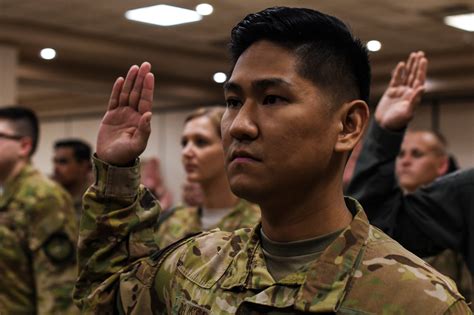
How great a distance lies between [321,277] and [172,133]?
420 inches

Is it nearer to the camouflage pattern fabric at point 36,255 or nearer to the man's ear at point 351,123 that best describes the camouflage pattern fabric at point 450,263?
the man's ear at point 351,123

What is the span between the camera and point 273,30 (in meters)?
1.59

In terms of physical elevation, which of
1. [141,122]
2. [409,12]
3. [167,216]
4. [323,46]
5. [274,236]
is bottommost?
[167,216]

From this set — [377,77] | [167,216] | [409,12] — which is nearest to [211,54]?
[377,77]

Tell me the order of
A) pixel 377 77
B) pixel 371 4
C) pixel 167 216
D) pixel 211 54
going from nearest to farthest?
pixel 167 216, pixel 371 4, pixel 211 54, pixel 377 77

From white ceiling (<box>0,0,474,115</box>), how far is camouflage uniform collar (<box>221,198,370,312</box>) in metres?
4.33

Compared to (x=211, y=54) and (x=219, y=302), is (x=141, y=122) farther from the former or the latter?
(x=211, y=54)

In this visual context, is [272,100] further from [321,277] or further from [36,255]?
[36,255]

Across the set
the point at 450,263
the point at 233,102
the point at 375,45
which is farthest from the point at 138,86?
the point at 375,45

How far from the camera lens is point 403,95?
2.79 metres

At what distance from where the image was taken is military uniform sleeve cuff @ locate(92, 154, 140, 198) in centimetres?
185

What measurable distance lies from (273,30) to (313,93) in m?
0.15

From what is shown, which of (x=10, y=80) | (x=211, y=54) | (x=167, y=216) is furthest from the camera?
(x=211, y=54)

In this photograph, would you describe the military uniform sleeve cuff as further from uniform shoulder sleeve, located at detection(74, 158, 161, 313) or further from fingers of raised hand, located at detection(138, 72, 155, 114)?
fingers of raised hand, located at detection(138, 72, 155, 114)
